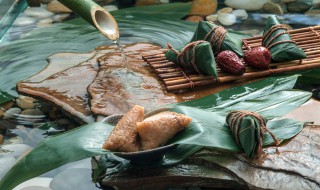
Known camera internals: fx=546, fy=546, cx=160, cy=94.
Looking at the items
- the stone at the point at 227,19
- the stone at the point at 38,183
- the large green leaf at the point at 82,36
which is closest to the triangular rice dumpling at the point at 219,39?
the large green leaf at the point at 82,36

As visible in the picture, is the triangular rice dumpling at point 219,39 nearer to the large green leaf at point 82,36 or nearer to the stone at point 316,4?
the large green leaf at point 82,36

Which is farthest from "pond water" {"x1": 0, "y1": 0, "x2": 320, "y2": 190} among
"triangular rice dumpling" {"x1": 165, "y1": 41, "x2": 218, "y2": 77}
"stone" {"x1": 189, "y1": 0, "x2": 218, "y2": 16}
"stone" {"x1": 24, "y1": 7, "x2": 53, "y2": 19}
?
"triangular rice dumpling" {"x1": 165, "y1": 41, "x2": 218, "y2": 77}

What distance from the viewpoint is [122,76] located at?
290cm

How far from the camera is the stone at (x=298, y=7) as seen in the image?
13.0ft

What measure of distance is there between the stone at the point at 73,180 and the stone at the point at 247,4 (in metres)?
2.15

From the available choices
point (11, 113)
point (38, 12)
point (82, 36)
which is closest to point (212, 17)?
point (82, 36)

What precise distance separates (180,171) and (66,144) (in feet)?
1.50

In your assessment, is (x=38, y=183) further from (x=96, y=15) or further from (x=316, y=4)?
(x=316, y=4)

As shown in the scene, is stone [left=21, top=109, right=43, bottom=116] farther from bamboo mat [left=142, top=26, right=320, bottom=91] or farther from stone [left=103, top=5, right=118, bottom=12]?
stone [left=103, top=5, right=118, bottom=12]

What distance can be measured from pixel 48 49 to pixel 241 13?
1403 mm

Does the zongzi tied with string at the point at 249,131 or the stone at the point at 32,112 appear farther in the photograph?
the stone at the point at 32,112

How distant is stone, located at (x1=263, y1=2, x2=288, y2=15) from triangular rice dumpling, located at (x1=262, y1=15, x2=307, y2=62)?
0.95 metres

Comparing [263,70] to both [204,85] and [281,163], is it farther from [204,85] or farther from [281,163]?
[281,163]

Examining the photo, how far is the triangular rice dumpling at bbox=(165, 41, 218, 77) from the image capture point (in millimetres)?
2746
